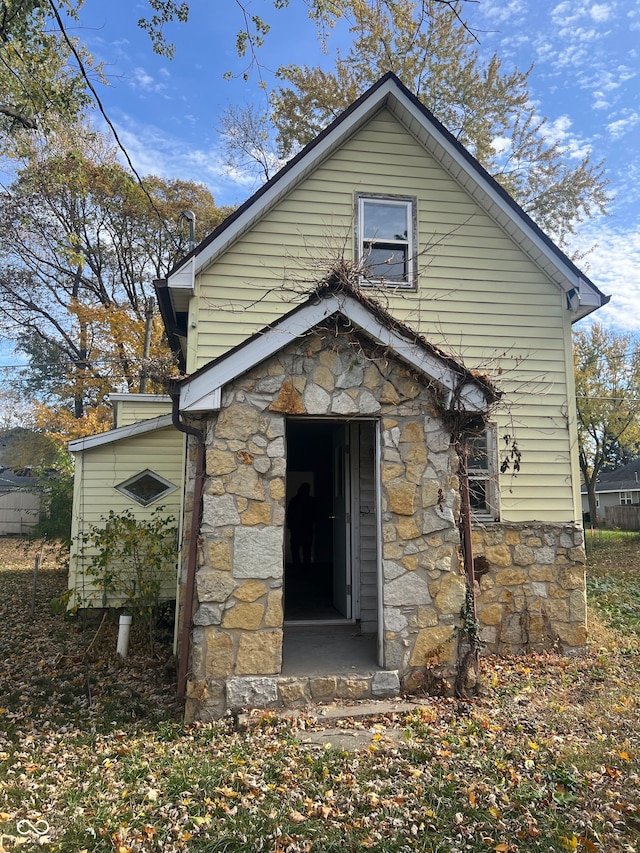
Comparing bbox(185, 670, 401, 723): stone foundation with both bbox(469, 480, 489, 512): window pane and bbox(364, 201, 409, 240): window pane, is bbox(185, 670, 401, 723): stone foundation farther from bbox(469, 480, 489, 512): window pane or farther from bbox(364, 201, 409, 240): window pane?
bbox(364, 201, 409, 240): window pane

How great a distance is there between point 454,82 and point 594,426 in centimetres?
1670

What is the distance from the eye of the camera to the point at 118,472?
9.22 meters

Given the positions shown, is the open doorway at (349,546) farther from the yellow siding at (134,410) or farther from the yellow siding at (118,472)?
the yellow siding at (134,410)

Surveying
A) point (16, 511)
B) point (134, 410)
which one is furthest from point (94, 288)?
point (134, 410)

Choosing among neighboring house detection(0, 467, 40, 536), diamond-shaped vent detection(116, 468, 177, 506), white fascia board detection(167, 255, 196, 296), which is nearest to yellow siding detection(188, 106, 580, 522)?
white fascia board detection(167, 255, 196, 296)

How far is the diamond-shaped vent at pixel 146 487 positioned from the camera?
9250mm

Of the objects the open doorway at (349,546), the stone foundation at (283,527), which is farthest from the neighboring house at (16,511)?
the stone foundation at (283,527)

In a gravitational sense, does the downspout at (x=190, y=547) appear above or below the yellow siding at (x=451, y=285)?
below

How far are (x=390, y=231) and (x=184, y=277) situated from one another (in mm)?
2929

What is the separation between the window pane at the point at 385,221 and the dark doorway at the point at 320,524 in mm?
2713

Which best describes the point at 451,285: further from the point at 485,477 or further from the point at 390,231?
the point at 485,477

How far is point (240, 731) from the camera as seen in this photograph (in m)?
4.62

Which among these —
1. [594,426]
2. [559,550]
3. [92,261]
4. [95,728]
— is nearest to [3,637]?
[95,728]

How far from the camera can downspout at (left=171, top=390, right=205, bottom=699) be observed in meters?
4.98
